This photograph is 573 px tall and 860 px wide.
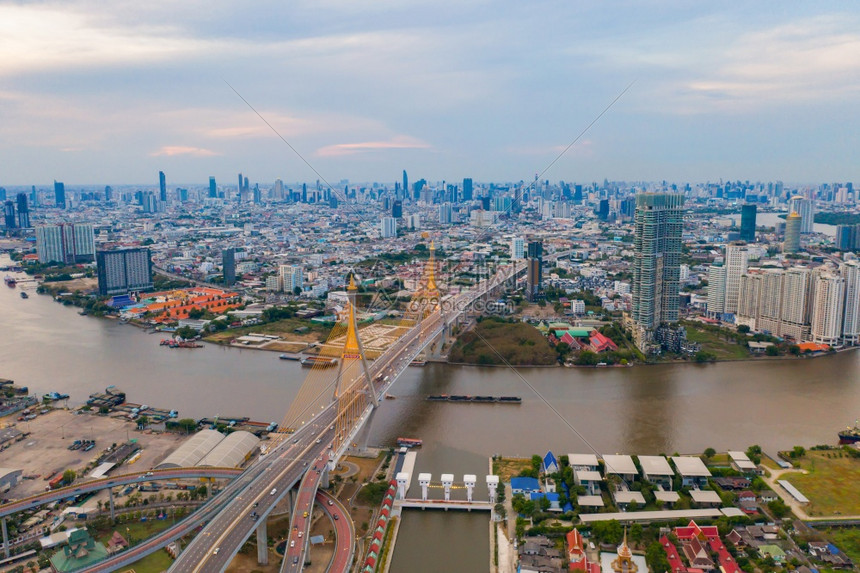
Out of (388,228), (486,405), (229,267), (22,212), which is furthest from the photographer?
(22,212)

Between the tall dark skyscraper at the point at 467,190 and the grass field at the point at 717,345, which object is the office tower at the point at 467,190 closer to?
the tall dark skyscraper at the point at 467,190

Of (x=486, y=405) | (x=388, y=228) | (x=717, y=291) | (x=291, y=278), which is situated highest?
(x=388, y=228)

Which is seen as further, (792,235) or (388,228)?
(388,228)

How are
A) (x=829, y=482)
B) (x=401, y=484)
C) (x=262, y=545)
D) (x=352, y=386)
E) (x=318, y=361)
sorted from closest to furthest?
(x=262, y=545) < (x=401, y=484) < (x=829, y=482) < (x=352, y=386) < (x=318, y=361)

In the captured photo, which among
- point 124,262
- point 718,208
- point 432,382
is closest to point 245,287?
point 124,262

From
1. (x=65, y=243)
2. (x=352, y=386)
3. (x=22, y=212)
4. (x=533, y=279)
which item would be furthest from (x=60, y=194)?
(x=352, y=386)

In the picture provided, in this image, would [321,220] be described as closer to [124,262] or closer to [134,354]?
[124,262]

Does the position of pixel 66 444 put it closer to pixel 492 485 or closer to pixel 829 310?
pixel 492 485
